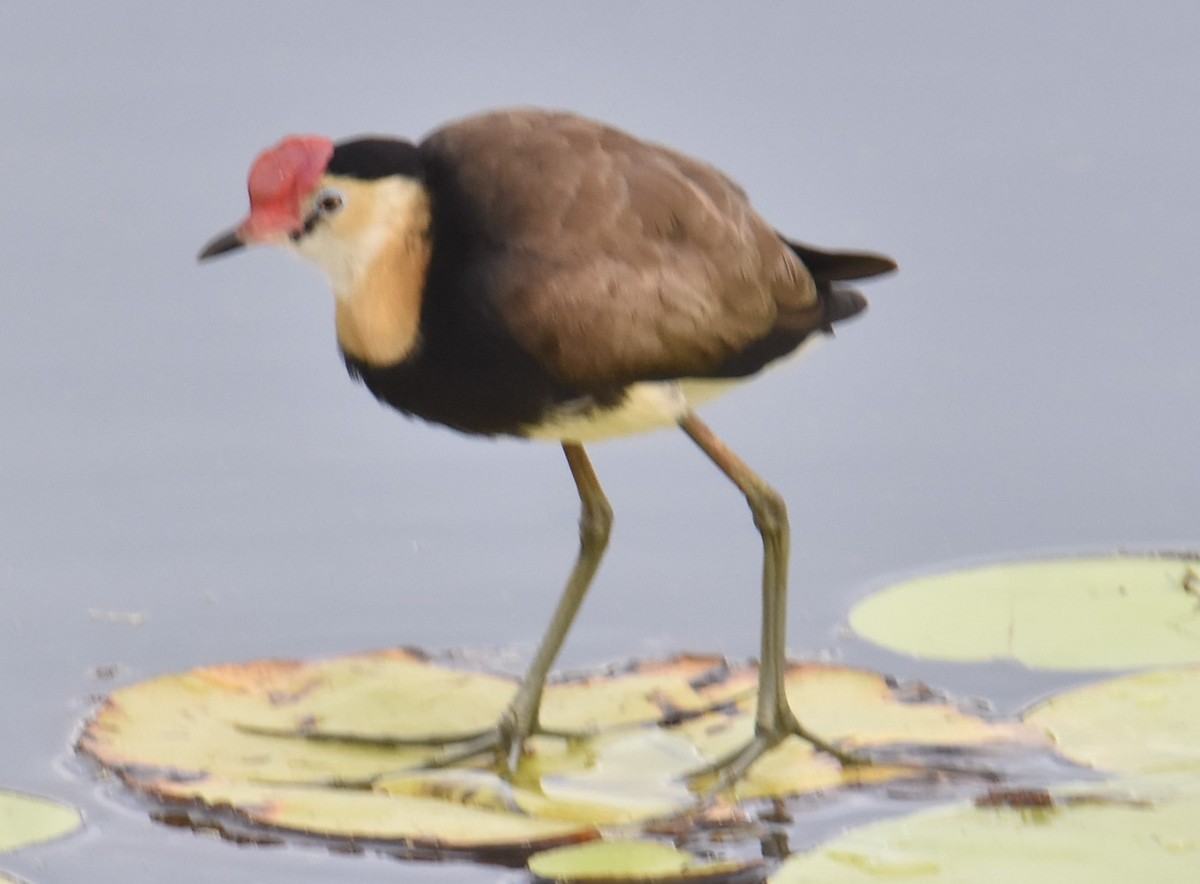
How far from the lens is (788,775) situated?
14.2 ft

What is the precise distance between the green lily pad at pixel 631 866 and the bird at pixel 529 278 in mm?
370

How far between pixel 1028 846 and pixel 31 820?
1.53 metres

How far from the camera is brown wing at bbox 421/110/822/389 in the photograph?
13.5 feet

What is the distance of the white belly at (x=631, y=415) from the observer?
424 centimetres

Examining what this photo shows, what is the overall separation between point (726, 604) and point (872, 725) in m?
0.68

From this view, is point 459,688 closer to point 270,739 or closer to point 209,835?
point 270,739

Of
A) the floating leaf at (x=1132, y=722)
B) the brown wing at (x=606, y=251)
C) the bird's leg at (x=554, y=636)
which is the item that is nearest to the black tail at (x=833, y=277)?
the brown wing at (x=606, y=251)

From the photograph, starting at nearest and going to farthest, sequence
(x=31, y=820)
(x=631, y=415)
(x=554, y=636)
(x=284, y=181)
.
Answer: (x=31, y=820) < (x=284, y=181) < (x=631, y=415) < (x=554, y=636)

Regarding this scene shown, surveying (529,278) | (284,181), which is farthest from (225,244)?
(529,278)

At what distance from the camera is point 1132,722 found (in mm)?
4367

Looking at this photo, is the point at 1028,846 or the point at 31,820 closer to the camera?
the point at 1028,846

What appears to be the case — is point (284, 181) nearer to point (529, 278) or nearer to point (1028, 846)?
point (529, 278)

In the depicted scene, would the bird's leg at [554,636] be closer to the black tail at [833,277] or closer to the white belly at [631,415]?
the white belly at [631,415]

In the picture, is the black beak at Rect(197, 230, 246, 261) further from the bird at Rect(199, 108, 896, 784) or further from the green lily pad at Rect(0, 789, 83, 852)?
the green lily pad at Rect(0, 789, 83, 852)
